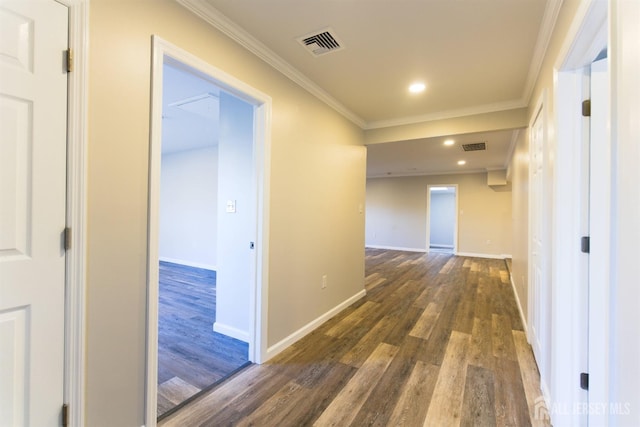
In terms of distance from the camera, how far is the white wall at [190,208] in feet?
19.1

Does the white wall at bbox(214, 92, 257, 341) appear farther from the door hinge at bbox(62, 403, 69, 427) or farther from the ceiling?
the door hinge at bbox(62, 403, 69, 427)

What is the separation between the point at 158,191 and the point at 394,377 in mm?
2063

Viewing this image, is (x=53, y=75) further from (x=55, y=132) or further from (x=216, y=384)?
(x=216, y=384)

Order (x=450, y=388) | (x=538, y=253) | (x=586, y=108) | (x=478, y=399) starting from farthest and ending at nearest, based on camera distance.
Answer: (x=538, y=253)
(x=450, y=388)
(x=478, y=399)
(x=586, y=108)

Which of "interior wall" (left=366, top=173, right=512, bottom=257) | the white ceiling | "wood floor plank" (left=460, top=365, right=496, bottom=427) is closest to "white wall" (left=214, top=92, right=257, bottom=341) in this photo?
the white ceiling

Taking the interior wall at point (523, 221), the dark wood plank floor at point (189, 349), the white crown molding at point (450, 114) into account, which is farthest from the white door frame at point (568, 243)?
the dark wood plank floor at point (189, 349)

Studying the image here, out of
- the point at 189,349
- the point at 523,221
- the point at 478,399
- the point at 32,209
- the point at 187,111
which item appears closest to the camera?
the point at 32,209

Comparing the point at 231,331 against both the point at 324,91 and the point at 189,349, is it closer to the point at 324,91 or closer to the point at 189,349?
the point at 189,349

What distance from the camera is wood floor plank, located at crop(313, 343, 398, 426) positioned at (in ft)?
5.32

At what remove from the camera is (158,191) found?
1.45 m

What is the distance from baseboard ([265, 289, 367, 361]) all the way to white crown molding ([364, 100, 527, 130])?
242cm

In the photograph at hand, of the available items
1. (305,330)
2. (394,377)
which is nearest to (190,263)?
(305,330)

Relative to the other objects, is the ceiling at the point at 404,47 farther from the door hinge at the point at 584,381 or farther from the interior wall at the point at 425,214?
the interior wall at the point at 425,214

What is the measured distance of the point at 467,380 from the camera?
2.01 metres
